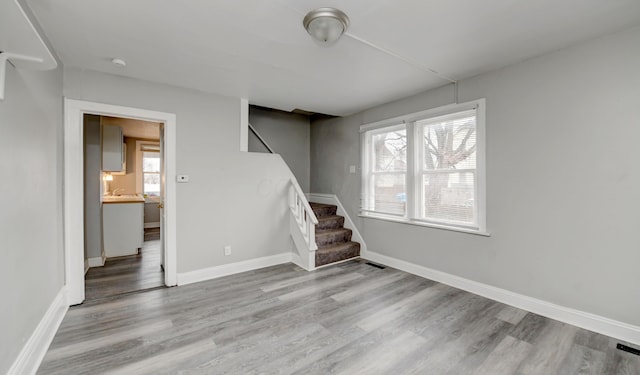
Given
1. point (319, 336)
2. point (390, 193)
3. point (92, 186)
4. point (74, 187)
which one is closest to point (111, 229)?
point (92, 186)

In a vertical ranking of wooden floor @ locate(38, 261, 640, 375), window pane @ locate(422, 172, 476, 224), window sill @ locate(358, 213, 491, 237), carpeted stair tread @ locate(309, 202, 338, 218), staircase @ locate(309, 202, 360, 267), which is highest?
window pane @ locate(422, 172, 476, 224)

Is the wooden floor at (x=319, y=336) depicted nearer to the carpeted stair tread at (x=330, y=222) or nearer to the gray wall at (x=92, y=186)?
the carpeted stair tread at (x=330, y=222)

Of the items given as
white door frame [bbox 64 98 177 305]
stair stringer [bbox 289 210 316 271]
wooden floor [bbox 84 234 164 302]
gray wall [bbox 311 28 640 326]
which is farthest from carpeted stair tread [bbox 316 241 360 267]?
white door frame [bbox 64 98 177 305]

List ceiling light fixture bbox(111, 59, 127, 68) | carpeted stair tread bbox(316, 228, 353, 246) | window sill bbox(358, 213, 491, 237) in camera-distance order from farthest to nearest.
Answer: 1. carpeted stair tread bbox(316, 228, 353, 246)
2. window sill bbox(358, 213, 491, 237)
3. ceiling light fixture bbox(111, 59, 127, 68)

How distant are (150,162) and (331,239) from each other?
5.54 meters

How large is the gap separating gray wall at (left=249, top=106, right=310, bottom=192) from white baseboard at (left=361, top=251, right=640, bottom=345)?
271cm

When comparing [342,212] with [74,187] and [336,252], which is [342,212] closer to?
[336,252]

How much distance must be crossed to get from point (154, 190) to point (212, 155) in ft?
15.6

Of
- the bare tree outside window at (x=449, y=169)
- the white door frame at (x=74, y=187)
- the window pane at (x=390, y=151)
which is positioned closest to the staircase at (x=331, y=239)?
the window pane at (x=390, y=151)

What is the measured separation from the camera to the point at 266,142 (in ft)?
16.3

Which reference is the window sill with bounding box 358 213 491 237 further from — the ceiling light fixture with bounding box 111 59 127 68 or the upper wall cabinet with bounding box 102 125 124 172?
the upper wall cabinet with bounding box 102 125 124 172

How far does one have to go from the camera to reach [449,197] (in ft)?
10.9

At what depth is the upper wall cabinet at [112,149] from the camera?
14.3 ft

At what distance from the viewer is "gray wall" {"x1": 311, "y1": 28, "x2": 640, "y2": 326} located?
2146 millimetres
